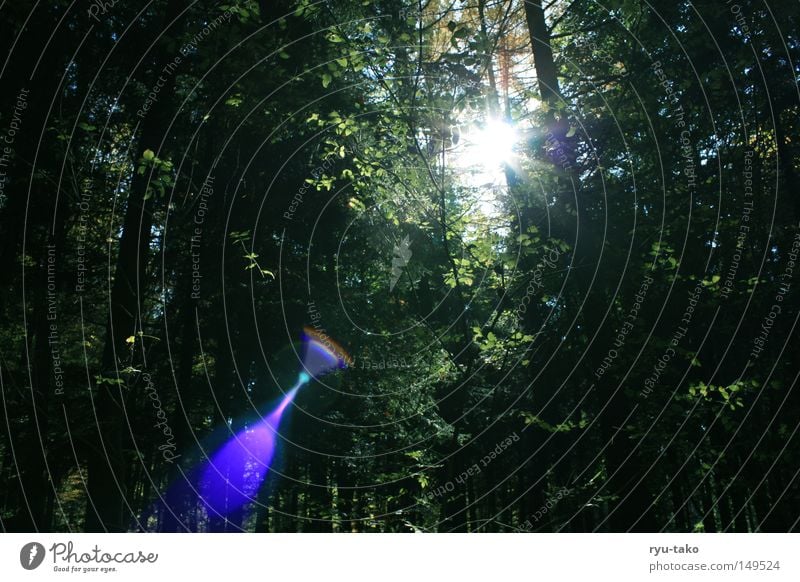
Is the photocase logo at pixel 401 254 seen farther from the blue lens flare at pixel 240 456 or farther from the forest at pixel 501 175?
the blue lens flare at pixel 240 456

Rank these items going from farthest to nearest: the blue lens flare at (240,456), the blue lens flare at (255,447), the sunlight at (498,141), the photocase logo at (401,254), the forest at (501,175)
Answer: the blue lens flare at (240,456) → the blue lens flare at (255,447) → the photocase logo at (401,254) → the sunlight at (498,141) → the forest at (501,175)

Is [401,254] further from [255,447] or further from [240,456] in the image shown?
[240,456]

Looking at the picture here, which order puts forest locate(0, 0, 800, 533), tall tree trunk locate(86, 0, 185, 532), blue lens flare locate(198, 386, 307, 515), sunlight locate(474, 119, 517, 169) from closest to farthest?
1. tall tree trunk locate(86, 0, 185, 532)
2. forest locate(0, 0, 800, 533)
3. sunlight locate(474, 119, 517, 169)
4. blue lens flare locate(198, 386, 307, 515)

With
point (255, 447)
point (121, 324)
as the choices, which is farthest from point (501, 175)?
point (255, 447)

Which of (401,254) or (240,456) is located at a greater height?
(401,254)

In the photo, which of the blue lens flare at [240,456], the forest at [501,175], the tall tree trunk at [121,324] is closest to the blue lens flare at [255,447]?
the blue lens flare at [240,456]

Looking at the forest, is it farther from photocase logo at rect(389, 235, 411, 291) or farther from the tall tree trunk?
photocase logo at rect(389, 235, 411, 291)
